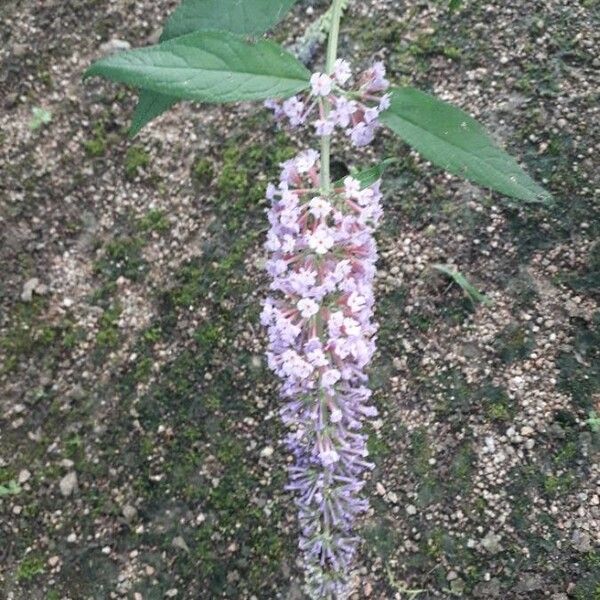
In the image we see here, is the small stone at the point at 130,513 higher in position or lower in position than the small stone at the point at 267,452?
lower

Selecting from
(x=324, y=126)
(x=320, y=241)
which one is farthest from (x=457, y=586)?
(x=324, y=126)

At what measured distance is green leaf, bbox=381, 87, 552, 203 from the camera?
48.1 inches

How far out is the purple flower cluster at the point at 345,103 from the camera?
4.20 feet

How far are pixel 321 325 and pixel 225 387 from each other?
839 millimetres

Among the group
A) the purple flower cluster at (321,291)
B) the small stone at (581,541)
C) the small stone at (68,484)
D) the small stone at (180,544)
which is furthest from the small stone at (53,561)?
the small stone at (581,541)

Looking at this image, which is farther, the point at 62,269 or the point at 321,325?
the point at 62,269

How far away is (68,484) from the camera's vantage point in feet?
6.91

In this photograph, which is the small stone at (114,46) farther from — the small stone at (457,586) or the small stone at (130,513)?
the small stone at (457,586)

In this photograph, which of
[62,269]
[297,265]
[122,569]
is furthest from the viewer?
[62,269]

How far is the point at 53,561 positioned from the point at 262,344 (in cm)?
77

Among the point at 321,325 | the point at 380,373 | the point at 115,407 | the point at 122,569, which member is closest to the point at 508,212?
the point at 380,373

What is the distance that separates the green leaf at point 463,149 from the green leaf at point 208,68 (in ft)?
0.66

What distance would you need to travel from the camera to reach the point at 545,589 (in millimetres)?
1860

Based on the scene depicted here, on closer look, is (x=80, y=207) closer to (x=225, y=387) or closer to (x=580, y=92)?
(x=225, y=387)
